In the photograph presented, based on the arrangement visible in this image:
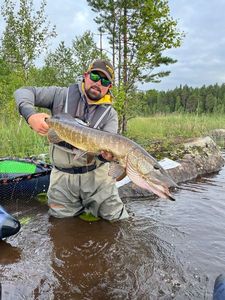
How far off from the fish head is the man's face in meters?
1.40

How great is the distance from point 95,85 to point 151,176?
170 centimetres

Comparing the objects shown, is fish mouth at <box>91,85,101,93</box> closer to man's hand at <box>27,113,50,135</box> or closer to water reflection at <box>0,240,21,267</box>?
man's hand at <box>27,113,50,135</box>

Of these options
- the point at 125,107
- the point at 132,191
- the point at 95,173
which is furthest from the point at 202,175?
the point at 125,107

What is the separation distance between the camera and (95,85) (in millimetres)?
4160

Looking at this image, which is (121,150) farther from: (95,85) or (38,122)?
(95,85)

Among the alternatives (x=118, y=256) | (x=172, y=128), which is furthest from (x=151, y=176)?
(x=172, y=128)

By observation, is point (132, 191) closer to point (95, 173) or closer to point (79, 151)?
point (95, 173)

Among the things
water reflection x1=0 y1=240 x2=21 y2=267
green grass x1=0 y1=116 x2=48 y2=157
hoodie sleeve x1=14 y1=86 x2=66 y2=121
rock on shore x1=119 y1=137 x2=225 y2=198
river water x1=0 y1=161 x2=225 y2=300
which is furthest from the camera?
green grass x1=0 y1=116 x2=48 y2=157

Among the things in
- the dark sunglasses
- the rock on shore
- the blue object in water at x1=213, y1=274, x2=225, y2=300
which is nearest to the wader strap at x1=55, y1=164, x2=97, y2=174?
the dark sunglasses

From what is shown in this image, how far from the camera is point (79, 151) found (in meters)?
3.81

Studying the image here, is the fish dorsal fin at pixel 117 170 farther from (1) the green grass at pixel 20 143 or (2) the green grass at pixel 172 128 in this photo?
(2) the green grass at pixel 172 128

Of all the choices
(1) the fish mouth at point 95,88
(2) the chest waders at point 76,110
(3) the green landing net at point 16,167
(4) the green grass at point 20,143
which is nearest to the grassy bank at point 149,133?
(4) the green grass at point 20,143

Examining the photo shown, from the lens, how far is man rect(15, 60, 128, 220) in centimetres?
416

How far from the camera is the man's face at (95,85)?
161 inches
